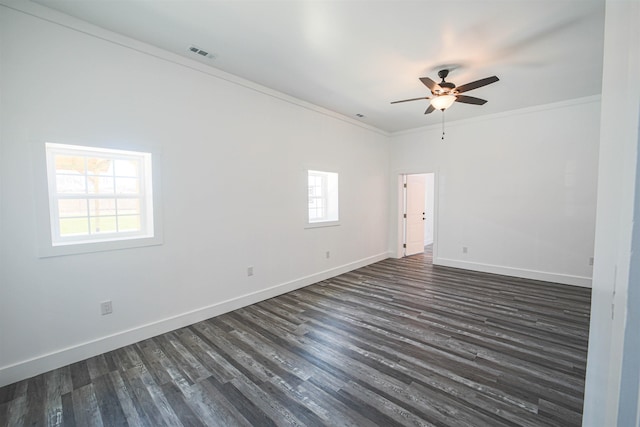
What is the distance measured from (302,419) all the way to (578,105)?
5918mm

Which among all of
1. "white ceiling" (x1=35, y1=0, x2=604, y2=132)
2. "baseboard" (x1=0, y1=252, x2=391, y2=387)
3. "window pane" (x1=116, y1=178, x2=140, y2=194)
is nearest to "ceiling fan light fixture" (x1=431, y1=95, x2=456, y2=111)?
"white ceiling" (x1=35, y1=0, x2=604, y2=132)

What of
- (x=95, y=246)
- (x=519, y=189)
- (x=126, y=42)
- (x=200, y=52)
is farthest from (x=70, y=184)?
(x=519, y=189)

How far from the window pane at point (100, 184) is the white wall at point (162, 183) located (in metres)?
0.38

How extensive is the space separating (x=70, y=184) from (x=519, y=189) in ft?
21.3

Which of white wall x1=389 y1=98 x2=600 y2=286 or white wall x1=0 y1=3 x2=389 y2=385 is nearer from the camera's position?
white wall x1=0 y1=3 x2=389 y2=385

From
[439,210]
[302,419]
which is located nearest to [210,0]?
[302,419]

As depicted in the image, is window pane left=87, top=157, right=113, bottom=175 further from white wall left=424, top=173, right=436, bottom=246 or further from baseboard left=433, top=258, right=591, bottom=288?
white wall left=424, top=173, right=436, bottom=246

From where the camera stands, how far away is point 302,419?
180cm

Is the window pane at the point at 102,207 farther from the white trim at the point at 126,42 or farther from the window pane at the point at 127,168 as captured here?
the white trim at the point at 126,42

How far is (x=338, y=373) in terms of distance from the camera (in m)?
2.26

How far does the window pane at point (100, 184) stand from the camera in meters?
2.65

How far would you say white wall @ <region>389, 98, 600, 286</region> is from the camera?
4410 millimetres

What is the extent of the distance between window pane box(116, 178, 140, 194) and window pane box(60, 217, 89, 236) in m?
0.42

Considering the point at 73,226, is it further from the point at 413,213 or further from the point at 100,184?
the point at 413,213
